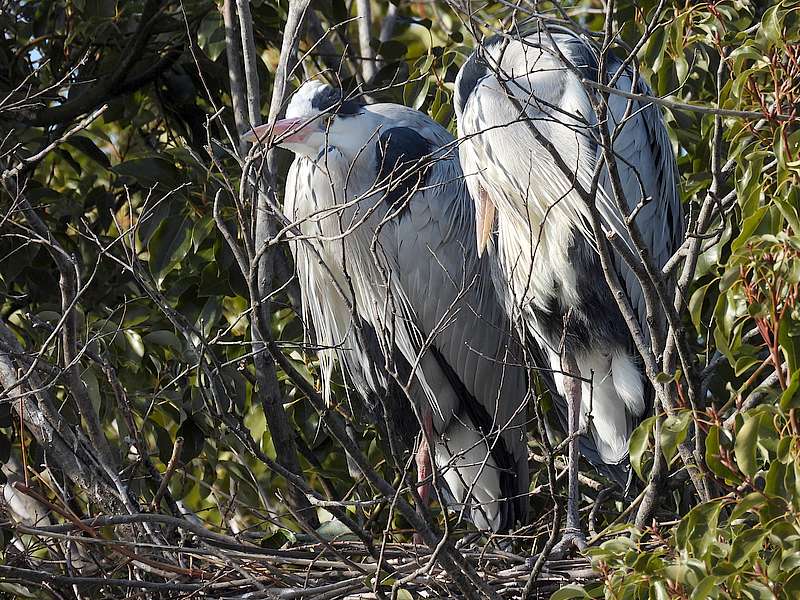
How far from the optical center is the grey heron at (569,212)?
9.29ft

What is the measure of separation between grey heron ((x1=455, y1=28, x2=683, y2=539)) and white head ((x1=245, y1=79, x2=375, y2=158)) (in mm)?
282

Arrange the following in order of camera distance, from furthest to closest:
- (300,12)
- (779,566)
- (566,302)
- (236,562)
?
(566,302), (300,12), (236,562), (779,566)

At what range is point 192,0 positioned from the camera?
3.22 meters

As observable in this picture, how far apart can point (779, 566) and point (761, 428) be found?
0.62 ft

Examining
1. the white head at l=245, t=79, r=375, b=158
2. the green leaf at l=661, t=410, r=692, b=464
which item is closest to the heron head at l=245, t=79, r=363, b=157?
the white head at l=245, t=79, r=375, b=158

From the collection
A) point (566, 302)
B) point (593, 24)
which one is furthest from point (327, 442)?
point (593, 24)

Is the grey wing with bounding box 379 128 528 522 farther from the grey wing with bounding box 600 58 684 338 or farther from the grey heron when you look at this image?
the grey wing with bounding box 600 58 684 338

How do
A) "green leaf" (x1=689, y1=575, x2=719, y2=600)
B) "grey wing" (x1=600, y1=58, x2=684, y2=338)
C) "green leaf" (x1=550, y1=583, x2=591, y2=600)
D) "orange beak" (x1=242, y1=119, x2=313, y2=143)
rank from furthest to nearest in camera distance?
"grey wing" (x1=600, y1=58, x2=684, y2=338) → "orange beak" (x1=242, y1=119, x2=313, y2=143) → "green leaf" (x1=550, y1=583, x2=591, y2=600) → "green leaf" (x1=689, y1=575, x2=719, y2=600)

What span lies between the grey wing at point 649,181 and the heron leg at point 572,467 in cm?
24

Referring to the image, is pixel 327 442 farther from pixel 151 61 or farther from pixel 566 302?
pixel 151 61

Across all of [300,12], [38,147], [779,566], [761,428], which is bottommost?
[779,566]

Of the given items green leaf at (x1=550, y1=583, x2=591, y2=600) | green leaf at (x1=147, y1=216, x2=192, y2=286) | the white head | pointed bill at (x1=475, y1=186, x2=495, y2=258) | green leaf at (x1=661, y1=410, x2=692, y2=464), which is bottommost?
green leaf at (x1=550, y1=583, x2=591, y2=600)

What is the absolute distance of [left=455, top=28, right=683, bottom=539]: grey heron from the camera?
283cm

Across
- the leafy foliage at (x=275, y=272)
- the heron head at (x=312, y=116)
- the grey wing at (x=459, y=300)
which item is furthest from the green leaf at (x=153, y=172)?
the grey wing at (x=459, y=300)
